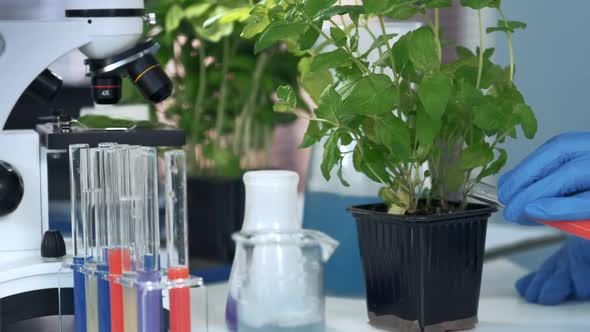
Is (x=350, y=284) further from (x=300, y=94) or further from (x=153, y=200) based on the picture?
(x=300, y=94)

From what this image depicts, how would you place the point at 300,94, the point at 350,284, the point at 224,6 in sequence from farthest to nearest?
the point at 300,94 → the point at 224,6 → the point at 350,284

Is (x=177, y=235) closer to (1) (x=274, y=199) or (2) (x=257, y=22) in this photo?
(1) (x=274, y=199)

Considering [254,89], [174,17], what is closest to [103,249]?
[174,17]

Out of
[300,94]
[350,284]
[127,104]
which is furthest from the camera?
[300,94]

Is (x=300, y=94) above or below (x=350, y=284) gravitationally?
above

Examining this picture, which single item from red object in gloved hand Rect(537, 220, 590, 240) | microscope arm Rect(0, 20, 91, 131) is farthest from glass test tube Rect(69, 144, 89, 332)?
red object in gloved hand Rect(537, 220, 590, 240)

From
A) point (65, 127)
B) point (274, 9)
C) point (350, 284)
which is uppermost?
point (274, 9)

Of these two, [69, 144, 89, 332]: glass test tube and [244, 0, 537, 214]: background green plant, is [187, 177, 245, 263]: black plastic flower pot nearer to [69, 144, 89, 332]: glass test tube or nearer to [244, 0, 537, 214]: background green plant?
[244, 0, 537, 214]: background green plant

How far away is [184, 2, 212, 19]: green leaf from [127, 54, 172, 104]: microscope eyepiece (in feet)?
1.64

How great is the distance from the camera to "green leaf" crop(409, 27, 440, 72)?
1084 millimetres

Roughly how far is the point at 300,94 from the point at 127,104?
558 millimetres

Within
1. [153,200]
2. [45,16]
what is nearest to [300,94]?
[45,16]

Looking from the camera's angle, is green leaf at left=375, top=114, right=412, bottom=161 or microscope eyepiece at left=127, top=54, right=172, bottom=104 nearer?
green leaf at left=375, top=114, right=412, bottom=161

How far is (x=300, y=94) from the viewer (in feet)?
6.87
